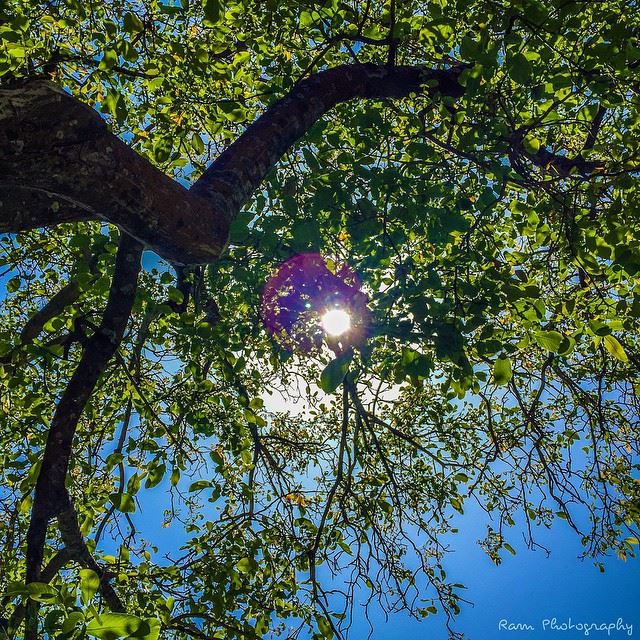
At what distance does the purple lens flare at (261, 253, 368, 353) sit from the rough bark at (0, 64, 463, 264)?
3.83ft

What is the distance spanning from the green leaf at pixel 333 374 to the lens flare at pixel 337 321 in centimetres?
112

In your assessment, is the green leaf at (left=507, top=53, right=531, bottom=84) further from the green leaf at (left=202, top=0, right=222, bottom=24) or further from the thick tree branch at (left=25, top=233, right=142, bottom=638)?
the thick tree branch at (left=25, top=233, right=142, bottom=638)

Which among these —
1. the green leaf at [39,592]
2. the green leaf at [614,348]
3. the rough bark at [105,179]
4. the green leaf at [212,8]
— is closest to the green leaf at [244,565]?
the green leaf at [39,592]

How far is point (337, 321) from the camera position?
12.8 feet

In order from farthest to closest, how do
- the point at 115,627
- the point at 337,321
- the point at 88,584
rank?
the point at 337,321, the point at 88,584, the point at 115,627

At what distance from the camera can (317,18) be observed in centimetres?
430

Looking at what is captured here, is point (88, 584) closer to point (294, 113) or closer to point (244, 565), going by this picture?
point (244, 565)

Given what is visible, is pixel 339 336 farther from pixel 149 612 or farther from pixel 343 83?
pixel 149 612

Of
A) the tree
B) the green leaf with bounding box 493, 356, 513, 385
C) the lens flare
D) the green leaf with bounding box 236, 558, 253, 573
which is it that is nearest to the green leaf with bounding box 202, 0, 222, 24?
the tree

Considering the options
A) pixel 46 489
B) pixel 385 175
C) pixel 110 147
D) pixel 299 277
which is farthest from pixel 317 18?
pixel 46 489

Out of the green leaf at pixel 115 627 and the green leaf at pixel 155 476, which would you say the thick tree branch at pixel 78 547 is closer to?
the green leaf at pixel 155 476

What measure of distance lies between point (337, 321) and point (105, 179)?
2.26m

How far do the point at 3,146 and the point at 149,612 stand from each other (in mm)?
4855

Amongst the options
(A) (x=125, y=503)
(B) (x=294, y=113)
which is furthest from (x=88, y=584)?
(B) (x=294, y=113)
